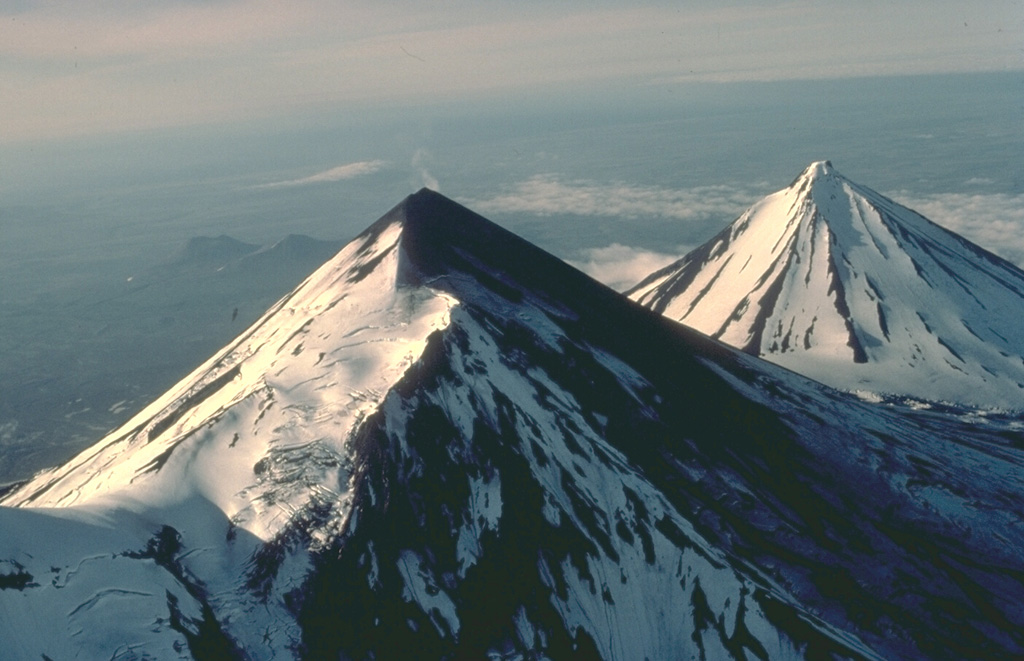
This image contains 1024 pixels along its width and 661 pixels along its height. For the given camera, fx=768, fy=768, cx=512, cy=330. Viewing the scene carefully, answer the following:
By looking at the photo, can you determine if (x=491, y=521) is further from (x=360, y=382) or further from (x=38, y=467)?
(x=38, y=467)

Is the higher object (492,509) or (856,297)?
(492,509)

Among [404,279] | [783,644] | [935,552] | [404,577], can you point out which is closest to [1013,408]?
[935,552]

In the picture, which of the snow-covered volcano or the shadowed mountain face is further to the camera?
the snow-covered volcano

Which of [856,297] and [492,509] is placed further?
[856,297]

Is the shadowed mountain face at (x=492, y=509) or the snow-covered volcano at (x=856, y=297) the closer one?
the shadowed mountain face at (x=492, y=509)
